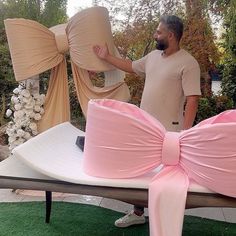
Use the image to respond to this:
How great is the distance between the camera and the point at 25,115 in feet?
10.1

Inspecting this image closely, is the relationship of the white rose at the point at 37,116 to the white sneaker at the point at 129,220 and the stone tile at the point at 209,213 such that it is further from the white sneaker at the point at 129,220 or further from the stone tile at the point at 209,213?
the stone tile at the point at 209,213

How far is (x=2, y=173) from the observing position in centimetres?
159

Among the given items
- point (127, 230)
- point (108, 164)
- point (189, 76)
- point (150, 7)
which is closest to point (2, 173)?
point (108, 164)

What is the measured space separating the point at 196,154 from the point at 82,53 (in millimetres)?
1540

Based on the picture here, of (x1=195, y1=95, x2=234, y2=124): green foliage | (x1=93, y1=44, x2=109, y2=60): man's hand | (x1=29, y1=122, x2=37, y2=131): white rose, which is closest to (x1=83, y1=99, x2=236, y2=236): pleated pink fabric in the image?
(x1=93, y1=44, x2=109, y2=60): man's hand

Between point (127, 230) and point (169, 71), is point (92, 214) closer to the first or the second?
point (127, 230)

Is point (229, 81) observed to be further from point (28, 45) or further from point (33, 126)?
point (28, 45)

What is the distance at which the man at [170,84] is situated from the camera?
7.77 feet

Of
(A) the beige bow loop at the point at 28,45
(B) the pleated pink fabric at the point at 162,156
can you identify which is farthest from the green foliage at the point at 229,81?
(B) the pleated pink fabric at the point at 162,156

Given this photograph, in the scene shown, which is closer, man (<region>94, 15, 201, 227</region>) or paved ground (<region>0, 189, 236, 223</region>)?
man (<region>94, 15, 201, 227</region>)

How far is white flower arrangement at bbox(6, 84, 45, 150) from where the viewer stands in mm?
3070

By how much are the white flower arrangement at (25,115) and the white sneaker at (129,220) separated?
1.07m

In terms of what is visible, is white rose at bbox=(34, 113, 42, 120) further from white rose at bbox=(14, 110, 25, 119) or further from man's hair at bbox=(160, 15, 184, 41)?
man's hair at bbox=(160, 15, 184, 41)

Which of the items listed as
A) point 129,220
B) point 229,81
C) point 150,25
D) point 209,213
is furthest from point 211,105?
point 129,220
